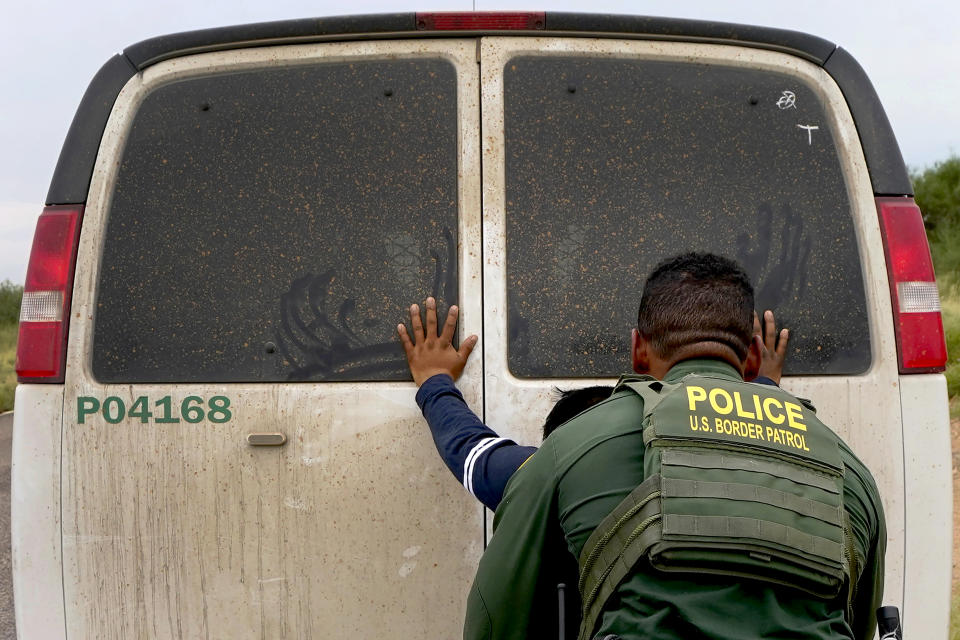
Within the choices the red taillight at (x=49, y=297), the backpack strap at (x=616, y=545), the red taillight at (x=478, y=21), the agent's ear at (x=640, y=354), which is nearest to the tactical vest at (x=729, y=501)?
the backpack strap at (x=616, y=545)

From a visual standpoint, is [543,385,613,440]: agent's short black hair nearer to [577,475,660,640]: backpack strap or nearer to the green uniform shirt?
the green uniform shirt

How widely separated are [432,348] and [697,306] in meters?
0.65

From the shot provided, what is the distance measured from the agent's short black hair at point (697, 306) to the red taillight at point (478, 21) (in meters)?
0.80

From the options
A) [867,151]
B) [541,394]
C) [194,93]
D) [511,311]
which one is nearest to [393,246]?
[511,311]

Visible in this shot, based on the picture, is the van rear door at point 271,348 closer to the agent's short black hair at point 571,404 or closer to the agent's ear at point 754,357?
the agent's short black hair at point 571,404

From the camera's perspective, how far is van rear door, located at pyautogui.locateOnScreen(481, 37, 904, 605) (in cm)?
228

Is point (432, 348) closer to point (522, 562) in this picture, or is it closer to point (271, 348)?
point (271, 348)

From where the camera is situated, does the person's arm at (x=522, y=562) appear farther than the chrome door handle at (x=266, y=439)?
No

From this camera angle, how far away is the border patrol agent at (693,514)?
62.6 inches

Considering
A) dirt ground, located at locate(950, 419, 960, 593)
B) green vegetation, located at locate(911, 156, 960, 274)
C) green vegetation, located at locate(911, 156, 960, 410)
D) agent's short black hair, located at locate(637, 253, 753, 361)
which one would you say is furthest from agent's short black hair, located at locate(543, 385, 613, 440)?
green vegetation, located at locate(911, 156, 960, 274)

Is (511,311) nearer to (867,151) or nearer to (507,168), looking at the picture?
(507,168)

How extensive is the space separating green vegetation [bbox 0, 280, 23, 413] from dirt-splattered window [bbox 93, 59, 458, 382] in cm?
1526

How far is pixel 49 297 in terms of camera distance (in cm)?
232

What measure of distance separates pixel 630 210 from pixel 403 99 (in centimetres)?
64
